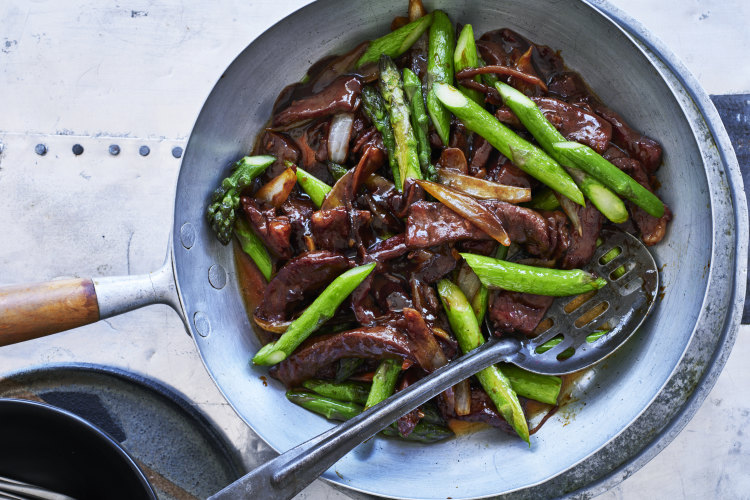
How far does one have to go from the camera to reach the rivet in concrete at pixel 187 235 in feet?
9.34

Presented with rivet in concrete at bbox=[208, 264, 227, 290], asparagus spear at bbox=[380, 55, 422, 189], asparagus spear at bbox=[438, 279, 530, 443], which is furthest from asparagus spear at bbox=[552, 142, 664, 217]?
rivet in concrete at bbox=[208, 264, 227, 290]

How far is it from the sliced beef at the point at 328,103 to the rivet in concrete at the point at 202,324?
1.07m

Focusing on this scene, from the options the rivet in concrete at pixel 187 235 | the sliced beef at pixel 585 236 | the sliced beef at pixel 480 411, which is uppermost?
the rivet in concrete at pixel 187 235

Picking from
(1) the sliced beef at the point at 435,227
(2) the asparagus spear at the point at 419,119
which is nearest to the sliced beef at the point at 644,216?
(1) the sliced beef at the point at 435,227

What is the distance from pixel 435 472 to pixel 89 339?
2113mm

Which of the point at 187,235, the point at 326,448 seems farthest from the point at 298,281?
the point at 326,448

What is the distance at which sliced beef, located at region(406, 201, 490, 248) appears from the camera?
268 cm

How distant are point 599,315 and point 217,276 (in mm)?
1910

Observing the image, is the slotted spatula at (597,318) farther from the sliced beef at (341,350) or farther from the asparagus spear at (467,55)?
the asparagus spear at (467,55)

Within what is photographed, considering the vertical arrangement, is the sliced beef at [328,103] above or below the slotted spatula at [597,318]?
above

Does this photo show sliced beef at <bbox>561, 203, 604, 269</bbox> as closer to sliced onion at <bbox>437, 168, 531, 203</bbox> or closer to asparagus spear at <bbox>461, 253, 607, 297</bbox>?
asparagus spear at <bbox>461, 253, 607, 297</bbox>

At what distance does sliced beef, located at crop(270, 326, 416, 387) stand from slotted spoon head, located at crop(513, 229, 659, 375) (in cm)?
59

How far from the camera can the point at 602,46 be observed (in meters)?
2.89

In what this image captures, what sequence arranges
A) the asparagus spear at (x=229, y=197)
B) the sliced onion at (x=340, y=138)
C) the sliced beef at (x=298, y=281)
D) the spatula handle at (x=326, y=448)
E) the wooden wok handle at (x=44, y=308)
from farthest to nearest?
the sliced onion at (x=340, y=138) < the asparagus spear at (x=229, y=197) < the sliced beef at (x=298, y=281) < the wooden wok handle at (x=44, y=308) < the spatula handle at (x=326, y=448)
